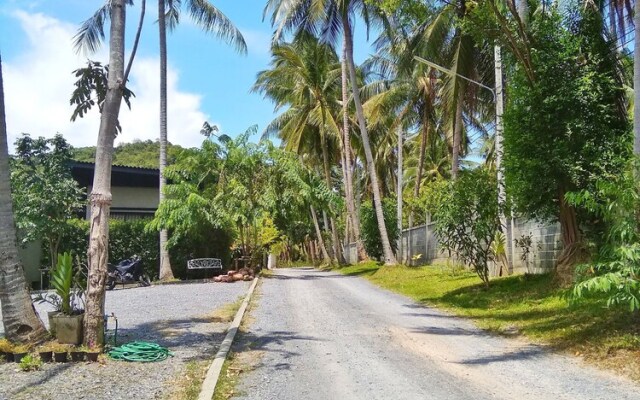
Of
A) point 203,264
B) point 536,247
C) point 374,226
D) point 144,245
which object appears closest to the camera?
point 536,247

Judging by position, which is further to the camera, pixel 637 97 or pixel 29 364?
pixel 637 97

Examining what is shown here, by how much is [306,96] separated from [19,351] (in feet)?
88.2

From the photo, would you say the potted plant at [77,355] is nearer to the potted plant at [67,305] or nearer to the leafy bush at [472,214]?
the potted plant at [67,305]

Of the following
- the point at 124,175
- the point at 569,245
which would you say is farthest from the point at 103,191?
the point at 124,175

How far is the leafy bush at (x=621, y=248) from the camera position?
616cm

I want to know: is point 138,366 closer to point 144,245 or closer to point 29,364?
point 29,364

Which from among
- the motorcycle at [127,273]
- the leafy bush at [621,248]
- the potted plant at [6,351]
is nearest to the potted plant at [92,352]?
the potted plant at [6,351]

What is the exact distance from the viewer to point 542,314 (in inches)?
401

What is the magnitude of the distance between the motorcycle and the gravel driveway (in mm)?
4756

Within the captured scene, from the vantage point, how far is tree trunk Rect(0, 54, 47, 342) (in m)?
7.23

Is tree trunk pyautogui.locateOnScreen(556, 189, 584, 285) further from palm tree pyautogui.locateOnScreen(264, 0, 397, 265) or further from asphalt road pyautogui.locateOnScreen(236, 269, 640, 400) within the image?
palm tree pyautogui.locateOnScreen(264, 0, 397, 265)

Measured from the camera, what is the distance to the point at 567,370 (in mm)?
6699

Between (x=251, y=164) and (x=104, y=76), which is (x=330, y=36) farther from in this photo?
(x=104, y=76)

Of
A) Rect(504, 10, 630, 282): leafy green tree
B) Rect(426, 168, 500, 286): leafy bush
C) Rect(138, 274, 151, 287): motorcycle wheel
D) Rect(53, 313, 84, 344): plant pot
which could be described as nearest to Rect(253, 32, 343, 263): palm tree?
Rect(138, 274, 151, 287): motorcycle wheel
